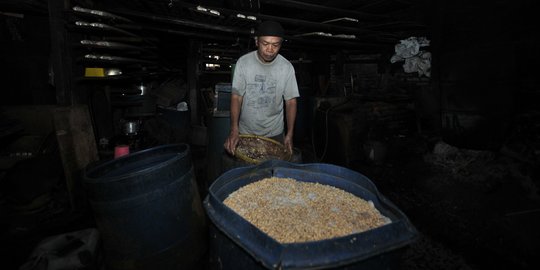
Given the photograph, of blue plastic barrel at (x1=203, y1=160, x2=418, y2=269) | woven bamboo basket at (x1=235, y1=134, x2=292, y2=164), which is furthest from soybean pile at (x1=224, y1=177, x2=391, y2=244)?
woven bamboo basket at (x1=235, y1=134, x2=292, y2=164)

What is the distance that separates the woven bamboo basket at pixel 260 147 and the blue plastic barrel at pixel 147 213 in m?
0.68

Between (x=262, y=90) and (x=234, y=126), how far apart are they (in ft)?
2.20

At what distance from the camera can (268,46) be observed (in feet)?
10.1

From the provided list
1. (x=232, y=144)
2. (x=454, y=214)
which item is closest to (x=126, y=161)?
(x=232, y=144)

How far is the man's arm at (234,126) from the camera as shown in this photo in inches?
115

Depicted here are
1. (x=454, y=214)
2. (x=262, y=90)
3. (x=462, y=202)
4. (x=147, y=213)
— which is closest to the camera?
(x=147, y=213)

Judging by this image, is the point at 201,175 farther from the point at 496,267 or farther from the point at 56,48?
the point at 496,267

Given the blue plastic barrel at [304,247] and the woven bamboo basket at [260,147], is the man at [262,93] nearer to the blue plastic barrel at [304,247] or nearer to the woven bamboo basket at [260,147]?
the woven bamboo basket at [260,147]

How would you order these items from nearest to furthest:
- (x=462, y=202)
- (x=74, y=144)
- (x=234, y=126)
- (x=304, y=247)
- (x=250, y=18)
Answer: (x=304, y=247), (x=234, y=126), (x=74, y=144), (x=462, y=202), (x=250, y=18)

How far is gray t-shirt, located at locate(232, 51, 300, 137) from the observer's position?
11.3 feet

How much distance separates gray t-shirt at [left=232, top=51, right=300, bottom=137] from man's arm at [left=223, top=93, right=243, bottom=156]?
0.33 feet

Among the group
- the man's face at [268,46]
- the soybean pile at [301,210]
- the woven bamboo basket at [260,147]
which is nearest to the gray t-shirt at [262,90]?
the man's face at [268,46]

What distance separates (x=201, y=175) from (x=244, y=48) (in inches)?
171

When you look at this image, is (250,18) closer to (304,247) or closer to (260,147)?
(260,147)
